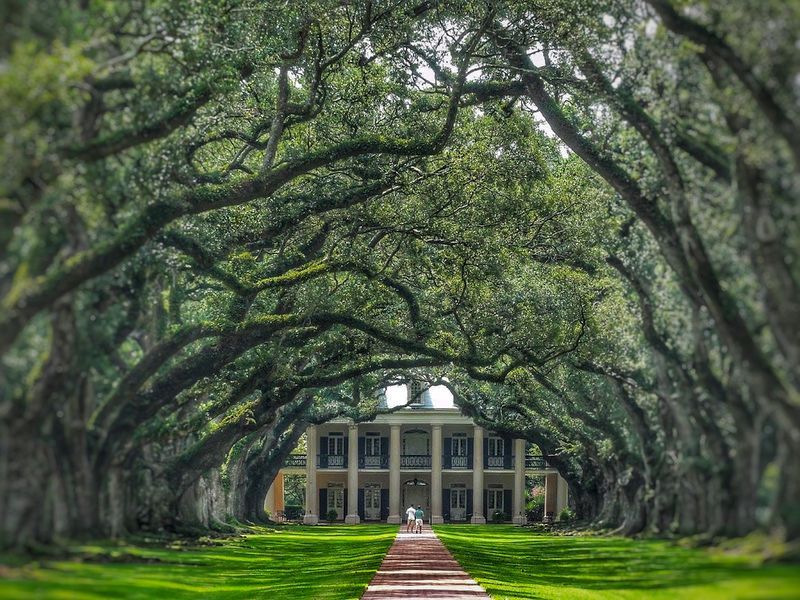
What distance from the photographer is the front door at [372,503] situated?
8031 centimetres

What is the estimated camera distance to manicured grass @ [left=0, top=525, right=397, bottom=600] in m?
9.14

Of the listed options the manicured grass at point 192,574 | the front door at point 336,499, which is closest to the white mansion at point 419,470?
the front door at point 336,499

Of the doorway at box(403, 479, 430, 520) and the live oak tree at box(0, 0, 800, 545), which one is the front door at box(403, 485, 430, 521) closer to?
the doorway at box(403, 479, 430, 520)

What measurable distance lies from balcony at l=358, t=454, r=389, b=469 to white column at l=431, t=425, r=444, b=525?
367cm

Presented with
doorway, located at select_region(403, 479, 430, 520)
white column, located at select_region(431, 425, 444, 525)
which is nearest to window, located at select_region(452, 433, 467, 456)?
white column, located at select_region(431, 425, 444, 525)

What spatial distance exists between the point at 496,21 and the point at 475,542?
1266 inches

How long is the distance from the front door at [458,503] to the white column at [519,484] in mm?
3293

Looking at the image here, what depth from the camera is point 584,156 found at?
18875 millimetres

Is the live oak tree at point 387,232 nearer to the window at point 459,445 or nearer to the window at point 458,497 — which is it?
the window at point 459,445

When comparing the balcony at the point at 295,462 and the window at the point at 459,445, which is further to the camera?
the balcony at the point at 295,462

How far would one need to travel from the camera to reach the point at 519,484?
76.9m

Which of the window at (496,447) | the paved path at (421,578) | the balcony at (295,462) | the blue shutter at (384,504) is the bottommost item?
the paved path at (421,578)

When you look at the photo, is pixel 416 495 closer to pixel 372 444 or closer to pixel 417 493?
pixel 417 493

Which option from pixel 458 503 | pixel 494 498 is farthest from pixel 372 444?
pixel 494 498
